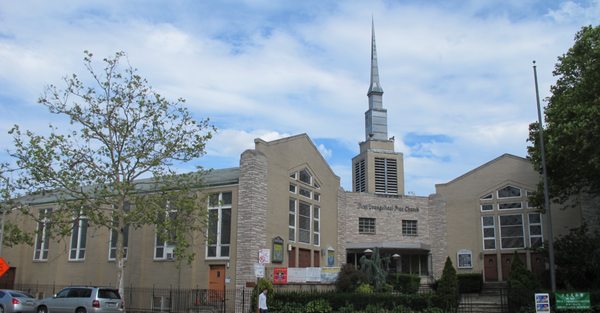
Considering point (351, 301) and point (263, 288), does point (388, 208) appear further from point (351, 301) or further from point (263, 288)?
point (263, 288)

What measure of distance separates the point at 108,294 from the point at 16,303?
580 cm

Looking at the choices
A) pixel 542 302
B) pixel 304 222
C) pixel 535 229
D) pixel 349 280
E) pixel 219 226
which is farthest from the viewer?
pixel 535 229

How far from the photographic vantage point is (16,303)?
86.7 feet

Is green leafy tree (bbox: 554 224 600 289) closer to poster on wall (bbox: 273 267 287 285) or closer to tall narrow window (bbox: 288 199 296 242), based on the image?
poster on wall (bbox: 273 267 287 285)

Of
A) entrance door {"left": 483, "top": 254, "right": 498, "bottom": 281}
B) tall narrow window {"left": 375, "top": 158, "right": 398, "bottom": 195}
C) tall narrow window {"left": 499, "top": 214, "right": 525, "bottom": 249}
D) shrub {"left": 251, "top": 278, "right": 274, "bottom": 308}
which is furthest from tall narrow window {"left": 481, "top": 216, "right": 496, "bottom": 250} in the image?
shrub {"left": 251, "top": 278, "right": 274, "bottom": 308}

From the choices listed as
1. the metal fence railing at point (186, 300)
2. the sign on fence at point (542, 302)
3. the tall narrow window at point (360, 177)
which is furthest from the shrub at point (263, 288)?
the tall narrow window at point (360, 177)

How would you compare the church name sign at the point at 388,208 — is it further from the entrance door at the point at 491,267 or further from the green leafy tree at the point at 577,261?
the green leafy tree at the point at 577,261

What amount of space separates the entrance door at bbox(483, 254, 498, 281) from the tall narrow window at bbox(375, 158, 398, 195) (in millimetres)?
13835

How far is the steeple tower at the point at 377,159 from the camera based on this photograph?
5006cm

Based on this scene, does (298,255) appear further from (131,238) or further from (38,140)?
(38,140)

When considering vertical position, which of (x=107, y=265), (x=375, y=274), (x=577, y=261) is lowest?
(x=375, y=274)

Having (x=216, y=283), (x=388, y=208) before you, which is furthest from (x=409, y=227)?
(x=216, y=283)

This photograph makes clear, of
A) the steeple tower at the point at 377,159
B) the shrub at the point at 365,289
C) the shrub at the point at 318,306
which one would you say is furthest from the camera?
the steeple tower at the point at 377,159

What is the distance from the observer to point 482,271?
1474 inches
